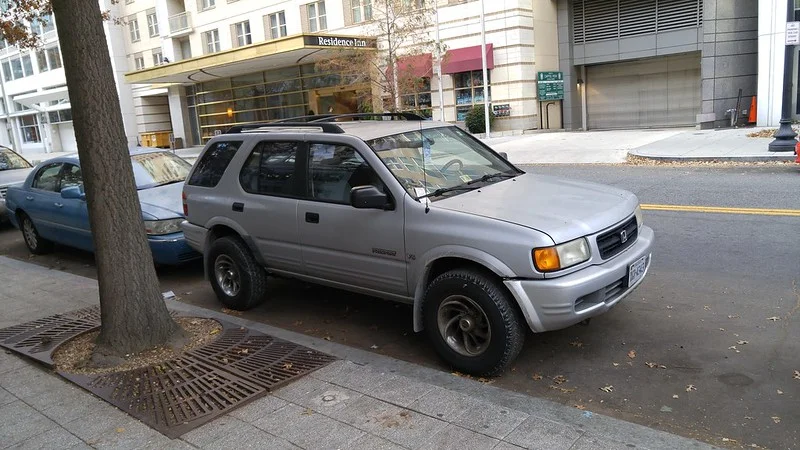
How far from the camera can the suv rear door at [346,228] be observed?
480cm

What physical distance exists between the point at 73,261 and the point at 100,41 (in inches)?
235

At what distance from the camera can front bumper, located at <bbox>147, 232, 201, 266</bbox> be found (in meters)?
7.50

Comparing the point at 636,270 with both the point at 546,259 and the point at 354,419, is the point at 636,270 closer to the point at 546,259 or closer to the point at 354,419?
the point at 546,259

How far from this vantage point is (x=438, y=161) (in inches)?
208

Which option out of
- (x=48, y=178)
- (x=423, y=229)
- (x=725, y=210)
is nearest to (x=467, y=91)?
(x=725, y=210)

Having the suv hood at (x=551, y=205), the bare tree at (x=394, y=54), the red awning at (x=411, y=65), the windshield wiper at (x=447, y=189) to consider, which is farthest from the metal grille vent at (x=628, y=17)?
the windshield wiper at (x=447, y=189)

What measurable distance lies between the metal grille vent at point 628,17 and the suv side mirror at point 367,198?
76.3 ft

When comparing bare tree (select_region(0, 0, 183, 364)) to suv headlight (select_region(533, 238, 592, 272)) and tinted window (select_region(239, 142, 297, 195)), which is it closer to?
tinted window (select_region(239, 142, 297, 195))

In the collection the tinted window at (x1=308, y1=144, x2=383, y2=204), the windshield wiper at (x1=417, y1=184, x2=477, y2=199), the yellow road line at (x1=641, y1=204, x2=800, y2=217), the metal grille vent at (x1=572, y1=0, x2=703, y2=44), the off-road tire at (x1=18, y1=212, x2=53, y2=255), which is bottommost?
the yellow road line at (x1=641, y1=204, x2=800, y2=217)

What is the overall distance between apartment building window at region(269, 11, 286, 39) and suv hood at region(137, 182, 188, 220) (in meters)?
27.9

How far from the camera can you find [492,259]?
414 centimetres

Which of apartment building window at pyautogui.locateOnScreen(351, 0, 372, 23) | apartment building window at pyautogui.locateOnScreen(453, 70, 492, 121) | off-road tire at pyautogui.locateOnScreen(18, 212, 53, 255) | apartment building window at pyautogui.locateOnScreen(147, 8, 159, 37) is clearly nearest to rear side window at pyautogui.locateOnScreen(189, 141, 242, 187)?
off-road tire at pyautogui.locateOnScreen(18, 212, 53, 255)

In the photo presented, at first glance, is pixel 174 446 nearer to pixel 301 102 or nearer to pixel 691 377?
pixel 691 377

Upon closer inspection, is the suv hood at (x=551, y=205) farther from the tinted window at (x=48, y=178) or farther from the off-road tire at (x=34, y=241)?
the off-road tire at (x=34, y=241)
